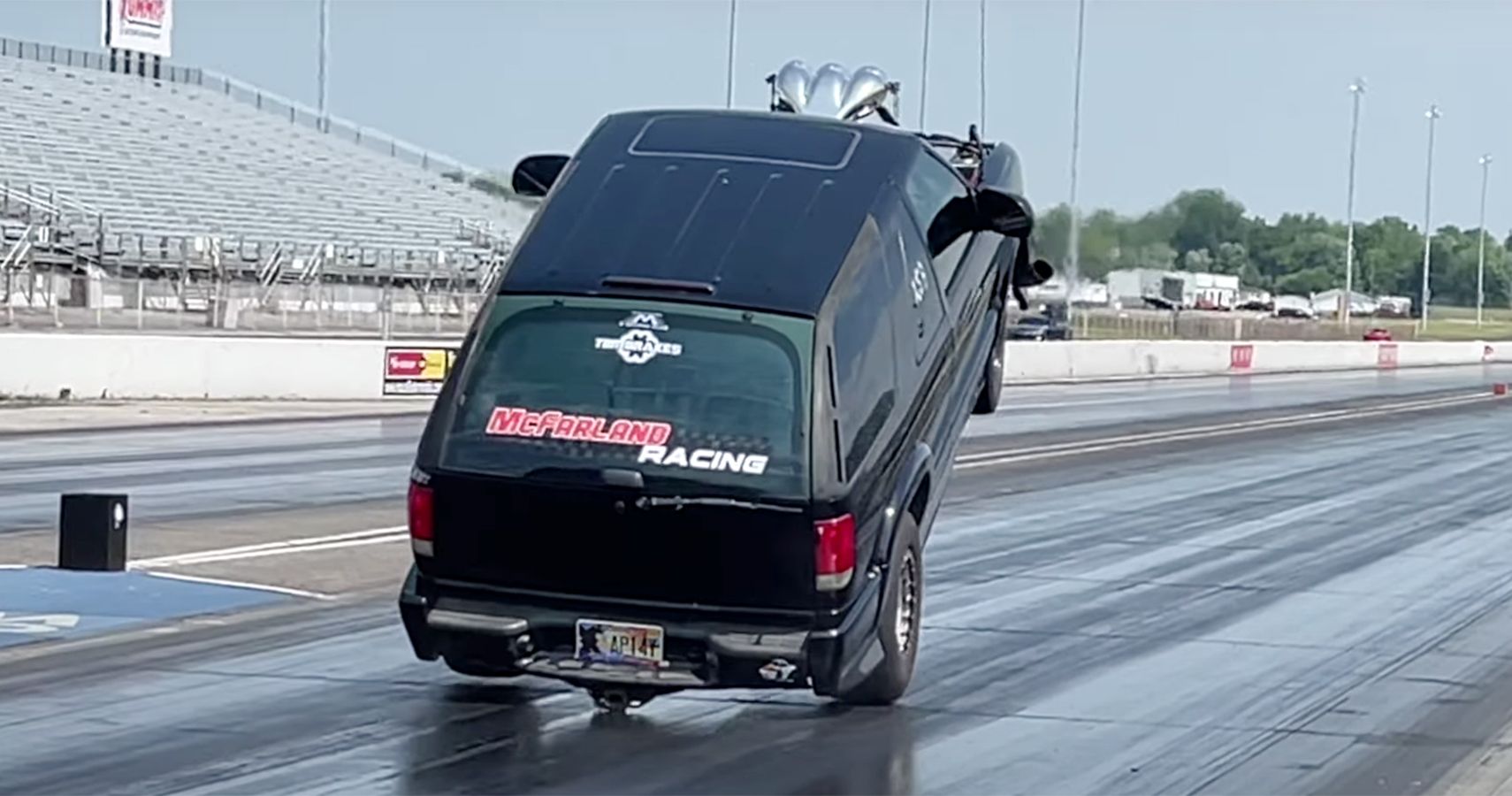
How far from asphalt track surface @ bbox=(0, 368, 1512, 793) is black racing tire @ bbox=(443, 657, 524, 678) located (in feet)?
0.91

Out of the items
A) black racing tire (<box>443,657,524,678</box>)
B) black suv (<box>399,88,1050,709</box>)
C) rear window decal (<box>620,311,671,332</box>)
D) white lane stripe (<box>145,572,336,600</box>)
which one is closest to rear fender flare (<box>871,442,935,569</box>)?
black suv (<box>399,88,1050,709</box>)

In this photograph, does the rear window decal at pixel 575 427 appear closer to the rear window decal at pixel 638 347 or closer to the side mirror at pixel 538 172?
the rear window decal at pixel 638 347

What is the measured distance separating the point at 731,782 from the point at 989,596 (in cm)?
626

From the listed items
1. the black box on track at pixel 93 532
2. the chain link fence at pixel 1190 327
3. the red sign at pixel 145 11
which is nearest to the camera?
the black box on track at pixel 93 532

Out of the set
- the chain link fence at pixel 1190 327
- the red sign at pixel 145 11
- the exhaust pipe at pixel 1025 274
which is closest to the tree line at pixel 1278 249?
the chain link fence at pixel 1190 327

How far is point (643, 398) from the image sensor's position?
965 cm

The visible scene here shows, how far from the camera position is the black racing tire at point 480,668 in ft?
32.3

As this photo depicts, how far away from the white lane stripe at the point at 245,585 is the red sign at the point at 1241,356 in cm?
5361

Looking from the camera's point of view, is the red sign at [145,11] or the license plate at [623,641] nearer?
the license plate at [623,641]

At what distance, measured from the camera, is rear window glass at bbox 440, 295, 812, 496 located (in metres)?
9.53

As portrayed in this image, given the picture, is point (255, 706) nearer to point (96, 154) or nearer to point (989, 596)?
point (989, 596)

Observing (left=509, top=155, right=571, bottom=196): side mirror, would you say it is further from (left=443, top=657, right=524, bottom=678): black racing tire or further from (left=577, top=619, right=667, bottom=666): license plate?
(left=577, top=619, right=667, bottom=666): license plate

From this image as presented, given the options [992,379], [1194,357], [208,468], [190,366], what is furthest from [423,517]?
[1194,357]

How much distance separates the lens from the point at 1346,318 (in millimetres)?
111688
